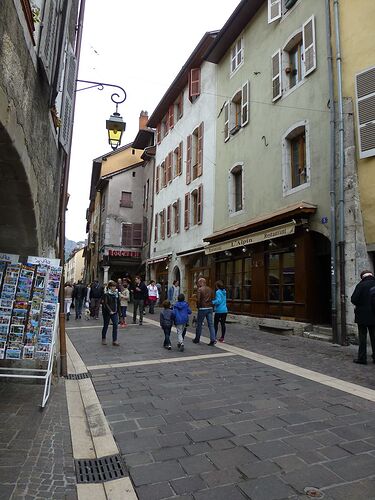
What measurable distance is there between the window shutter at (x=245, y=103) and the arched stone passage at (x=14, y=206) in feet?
37.9

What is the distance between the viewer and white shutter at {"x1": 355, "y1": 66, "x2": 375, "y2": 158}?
9.43 m

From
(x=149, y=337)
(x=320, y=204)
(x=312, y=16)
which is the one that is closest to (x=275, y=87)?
(x=312, y=16)

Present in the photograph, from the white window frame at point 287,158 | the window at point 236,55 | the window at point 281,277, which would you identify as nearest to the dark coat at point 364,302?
the window at point 281,277

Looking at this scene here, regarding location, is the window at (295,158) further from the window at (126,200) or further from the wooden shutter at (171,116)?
the window at (126,200)

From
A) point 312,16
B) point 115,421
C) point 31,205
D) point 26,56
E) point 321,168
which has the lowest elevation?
point 115,421

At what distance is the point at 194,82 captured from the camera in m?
20.3

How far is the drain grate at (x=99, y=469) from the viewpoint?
3143mm

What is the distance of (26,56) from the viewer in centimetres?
364

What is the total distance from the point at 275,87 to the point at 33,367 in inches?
453

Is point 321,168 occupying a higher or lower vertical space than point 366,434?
higher

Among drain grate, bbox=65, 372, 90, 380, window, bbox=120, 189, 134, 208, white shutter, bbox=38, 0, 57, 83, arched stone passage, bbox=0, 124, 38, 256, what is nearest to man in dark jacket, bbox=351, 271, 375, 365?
drain grate, bbox=65, 372, 90, 380

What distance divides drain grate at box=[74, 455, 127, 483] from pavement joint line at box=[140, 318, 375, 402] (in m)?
3.29

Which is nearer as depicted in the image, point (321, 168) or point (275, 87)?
point (321, 168)

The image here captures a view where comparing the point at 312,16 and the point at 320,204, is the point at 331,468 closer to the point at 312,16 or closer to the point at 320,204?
the point at 320,204
